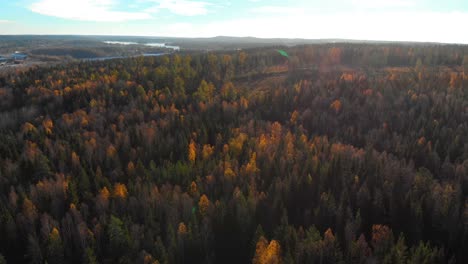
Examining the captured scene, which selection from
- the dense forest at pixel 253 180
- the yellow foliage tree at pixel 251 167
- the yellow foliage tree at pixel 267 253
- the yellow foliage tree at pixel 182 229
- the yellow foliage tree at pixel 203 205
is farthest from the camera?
the yellow foliage tree at pixel 251 167

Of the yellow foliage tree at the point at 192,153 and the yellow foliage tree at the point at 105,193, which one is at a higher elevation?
the yellow foliage tree at the point at 192,153

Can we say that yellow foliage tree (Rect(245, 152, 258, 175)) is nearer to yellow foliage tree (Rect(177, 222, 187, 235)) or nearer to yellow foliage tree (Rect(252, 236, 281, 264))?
yellow foliage tree (Rect(177, 222, 187, 235))

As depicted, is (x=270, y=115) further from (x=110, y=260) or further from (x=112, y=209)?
(x=110, y=260)

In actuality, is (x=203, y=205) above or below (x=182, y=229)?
below

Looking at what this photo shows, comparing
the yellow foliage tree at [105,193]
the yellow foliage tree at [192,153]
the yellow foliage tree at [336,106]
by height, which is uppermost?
the yellow foliage tree at [336,106]

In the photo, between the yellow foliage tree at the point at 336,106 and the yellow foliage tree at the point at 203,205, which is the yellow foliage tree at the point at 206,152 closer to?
the yellow foliage tree at the point at 203,205

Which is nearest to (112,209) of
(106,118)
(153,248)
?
(153,248)

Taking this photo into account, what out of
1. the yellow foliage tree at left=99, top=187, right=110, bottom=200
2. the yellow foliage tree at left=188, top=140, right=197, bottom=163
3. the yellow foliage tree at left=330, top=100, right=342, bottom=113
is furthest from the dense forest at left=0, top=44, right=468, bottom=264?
the yellow foliage tree at left=330, top=100, right=342, bottom=113

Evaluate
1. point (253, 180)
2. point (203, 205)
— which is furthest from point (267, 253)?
point (253, 180)

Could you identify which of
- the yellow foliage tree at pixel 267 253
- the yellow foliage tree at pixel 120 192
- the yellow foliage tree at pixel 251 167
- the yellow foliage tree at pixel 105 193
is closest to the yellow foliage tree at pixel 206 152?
the yellow foliage tree at pixel 251 167

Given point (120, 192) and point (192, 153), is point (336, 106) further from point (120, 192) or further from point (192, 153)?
point (120, 192)
